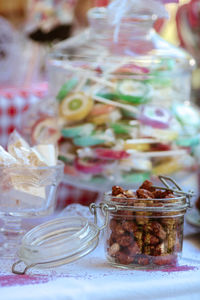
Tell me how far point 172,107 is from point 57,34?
74 cm

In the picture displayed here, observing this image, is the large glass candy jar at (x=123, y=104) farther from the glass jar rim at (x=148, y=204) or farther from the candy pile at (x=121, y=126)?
the glass jar rim at (x=148, y=204)

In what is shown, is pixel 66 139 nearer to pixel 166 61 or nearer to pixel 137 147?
pixel 137 147

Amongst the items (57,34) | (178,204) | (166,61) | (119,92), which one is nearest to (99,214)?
(178,204)

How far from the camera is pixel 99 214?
795mm

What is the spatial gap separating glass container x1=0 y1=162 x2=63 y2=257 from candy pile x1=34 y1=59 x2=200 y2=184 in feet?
0.77

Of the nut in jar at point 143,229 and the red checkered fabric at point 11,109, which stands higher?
the red checkered fabric at point 11,109

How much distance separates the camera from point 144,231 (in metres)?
0.74

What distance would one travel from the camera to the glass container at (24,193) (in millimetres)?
809

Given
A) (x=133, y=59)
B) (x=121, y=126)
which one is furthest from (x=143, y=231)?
(x=133, y=59)

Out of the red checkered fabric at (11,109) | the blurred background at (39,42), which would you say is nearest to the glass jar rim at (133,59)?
the blurred background at (39,42)

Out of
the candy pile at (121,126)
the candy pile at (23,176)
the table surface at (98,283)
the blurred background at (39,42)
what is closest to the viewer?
the table surface at (98,283)

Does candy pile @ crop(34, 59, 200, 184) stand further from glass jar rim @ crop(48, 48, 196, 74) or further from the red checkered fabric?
the red checkered fabric

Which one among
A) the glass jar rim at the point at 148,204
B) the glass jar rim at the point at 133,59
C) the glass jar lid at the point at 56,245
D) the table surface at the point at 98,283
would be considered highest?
the glass jar rim at the point at 133,59

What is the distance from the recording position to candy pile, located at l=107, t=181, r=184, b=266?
74 cm
